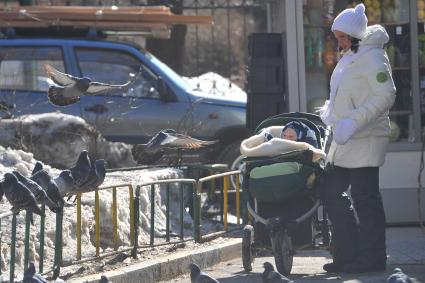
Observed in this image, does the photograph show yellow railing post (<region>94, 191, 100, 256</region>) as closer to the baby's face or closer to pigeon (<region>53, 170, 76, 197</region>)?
pigeon (<region>53, 170, 76, 197</region>)

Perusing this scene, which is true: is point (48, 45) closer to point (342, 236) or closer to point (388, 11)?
point (388, 11)

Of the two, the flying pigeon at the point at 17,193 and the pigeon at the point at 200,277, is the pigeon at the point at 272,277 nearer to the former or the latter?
the pigeon at the point at 200,277

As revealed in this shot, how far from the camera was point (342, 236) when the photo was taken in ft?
27.7

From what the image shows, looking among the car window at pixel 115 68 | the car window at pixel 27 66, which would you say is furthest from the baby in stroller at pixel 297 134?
the car window at pixel 27 66

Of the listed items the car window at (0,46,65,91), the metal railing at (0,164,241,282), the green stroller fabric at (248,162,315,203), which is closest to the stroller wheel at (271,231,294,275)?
the green stroller fabric at (248,162,315,203)

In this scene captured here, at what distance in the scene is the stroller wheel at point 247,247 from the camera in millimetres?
8625

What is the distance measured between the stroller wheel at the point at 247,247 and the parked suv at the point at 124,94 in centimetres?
395

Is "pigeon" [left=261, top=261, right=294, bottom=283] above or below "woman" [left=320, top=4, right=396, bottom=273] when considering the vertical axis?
below

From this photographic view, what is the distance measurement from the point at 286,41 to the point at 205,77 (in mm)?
3668

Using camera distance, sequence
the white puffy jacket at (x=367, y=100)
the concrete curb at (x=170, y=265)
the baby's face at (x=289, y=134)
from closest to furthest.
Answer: the concrete curb at (x=170, y=265) → the white puffy jacket at (x=367, y=100) → the baby's face at (x=289, y=134)

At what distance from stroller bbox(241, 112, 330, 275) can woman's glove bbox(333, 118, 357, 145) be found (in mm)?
272

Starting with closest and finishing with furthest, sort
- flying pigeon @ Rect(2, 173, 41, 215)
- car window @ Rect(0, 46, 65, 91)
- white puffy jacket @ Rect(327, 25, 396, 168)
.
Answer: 1. flying pigeon @ Rect(2, 173, 41, 215)
2. white puffy jacket @ Rect(327, 25, 396, 168)
3. car window @ Rect(0, 46, 65, 91)

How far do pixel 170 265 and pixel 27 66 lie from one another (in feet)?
16.1

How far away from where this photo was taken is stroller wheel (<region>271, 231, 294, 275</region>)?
27.1ft
